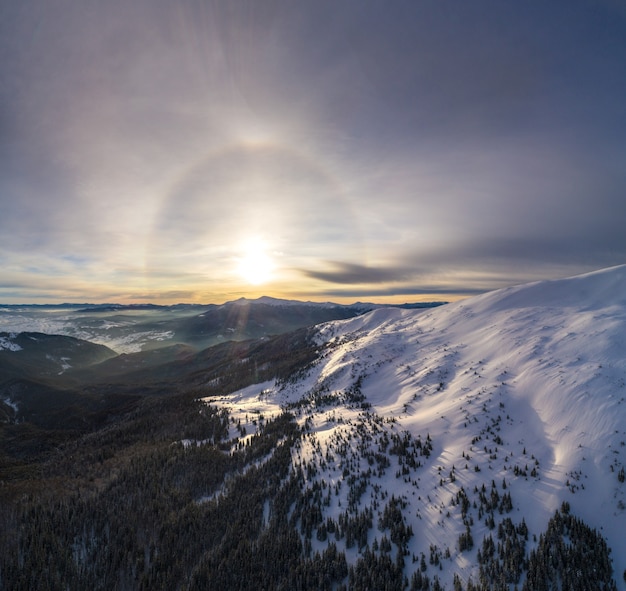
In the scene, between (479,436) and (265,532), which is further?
(479,436)

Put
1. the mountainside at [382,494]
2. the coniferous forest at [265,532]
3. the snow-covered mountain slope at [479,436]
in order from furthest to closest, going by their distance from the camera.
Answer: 1. the snow-covered mountain slope at [479,436]
2. the mountainside at [382,494]
3. the coniferous forest at [265,532]

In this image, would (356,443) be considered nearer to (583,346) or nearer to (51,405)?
(583,346)

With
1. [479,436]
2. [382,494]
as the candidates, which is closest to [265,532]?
[382,494]

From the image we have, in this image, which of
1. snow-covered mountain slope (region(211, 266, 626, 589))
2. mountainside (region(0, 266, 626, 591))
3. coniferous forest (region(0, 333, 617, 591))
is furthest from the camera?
snow-covered mountain slope (region(211, 266, 626, 589))

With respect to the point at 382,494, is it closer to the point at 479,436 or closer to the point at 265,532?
the point at 265,532

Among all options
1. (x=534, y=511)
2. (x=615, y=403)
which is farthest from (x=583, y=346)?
(x=534, y=511)
